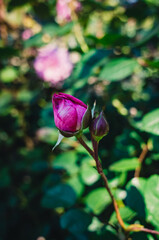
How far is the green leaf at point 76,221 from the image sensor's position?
560mm

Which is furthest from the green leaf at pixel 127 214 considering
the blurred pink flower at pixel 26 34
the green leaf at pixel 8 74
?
the blurred pink flower at pixel 26 34

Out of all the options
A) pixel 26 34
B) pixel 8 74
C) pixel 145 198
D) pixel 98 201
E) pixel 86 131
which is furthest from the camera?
pixel 26 34

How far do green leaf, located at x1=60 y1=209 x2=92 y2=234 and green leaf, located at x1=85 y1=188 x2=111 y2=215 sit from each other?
0.03 meters

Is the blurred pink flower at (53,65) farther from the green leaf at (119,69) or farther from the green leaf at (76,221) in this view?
the green leaf at (76,221)

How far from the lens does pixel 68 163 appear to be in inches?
30.0

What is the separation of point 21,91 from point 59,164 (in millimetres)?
1066

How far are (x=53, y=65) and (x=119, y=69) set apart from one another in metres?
0.92

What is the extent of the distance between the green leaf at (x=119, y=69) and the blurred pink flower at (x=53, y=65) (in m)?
0.79

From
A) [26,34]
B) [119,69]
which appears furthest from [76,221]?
[26,34]

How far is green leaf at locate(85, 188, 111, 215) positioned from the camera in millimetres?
596

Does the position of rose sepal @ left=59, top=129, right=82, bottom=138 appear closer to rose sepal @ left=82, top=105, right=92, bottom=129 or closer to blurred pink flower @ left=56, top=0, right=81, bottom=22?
rose sepal @ left=82, top=105, right=92, bottom=129

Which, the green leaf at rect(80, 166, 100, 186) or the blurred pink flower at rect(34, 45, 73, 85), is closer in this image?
the green leaf at rect(80, 166, 100, 186)

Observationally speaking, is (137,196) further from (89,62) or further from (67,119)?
(89,62)

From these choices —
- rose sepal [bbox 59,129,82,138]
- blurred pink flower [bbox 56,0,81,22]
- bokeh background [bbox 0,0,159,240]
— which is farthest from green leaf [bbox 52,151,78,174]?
blurred pink flower [bbox 56,0,81,22]
